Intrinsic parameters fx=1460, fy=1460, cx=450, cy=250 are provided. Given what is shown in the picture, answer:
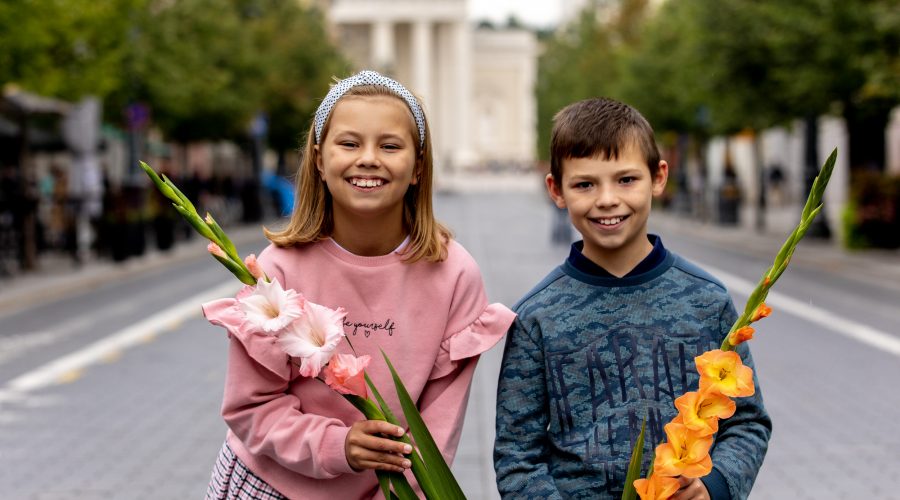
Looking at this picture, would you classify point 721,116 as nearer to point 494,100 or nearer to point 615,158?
point 615,158

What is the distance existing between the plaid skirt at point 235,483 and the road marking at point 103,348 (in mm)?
7961

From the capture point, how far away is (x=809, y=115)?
27.5 metres

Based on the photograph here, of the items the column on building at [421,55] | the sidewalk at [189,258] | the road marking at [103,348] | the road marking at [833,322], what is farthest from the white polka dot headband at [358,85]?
the column on building at [421,55]

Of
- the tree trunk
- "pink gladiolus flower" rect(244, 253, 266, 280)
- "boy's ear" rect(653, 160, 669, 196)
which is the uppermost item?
"boy's ear" rect(653, 160, 669, 196)

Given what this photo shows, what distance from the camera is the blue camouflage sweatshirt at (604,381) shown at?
9.11 feet

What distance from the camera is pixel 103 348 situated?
13.1m

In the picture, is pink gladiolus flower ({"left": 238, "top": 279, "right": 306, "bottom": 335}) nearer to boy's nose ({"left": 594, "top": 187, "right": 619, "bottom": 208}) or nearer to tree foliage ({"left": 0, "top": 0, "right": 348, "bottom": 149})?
boy's nose ({"left": 594, "top": 187, "right": 619, "bottom": 208})

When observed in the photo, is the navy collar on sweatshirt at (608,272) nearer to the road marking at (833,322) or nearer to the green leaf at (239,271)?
the green leaf at (239,271)

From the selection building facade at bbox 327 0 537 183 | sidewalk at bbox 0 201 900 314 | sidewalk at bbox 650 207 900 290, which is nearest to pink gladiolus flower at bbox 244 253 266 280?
sidewalk at bbox 0 201 900 314

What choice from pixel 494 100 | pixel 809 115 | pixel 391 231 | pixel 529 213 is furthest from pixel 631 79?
pixel 494 100

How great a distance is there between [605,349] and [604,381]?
0.06 m

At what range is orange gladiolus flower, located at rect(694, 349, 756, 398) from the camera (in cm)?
226

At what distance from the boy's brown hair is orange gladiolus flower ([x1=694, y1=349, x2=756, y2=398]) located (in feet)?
2.08

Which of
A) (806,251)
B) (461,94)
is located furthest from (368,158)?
(461,94)
